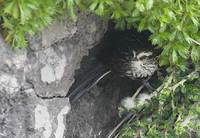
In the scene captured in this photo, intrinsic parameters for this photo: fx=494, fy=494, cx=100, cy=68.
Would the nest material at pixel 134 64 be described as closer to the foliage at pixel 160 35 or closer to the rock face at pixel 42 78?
the foliage at pixel 160 35

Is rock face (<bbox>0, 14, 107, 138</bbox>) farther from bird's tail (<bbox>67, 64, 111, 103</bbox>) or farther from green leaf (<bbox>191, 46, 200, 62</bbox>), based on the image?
green leaf (<bbox>191, 46, 200, 62</bbox>)

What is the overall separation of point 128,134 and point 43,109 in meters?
0.49

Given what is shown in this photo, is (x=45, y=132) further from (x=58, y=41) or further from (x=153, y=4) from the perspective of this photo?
(x=153, y=4)

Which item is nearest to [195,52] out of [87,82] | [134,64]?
[134,64]

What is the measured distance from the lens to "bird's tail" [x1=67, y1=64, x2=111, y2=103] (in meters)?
1.99

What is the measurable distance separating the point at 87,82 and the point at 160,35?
0.47 metres

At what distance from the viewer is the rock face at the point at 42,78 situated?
5.26ft

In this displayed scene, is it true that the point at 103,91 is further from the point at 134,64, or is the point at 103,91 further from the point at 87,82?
the point at 134,64

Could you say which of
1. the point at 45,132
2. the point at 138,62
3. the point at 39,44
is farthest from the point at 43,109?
the point at 138,62

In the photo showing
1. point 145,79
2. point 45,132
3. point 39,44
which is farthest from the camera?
point 145,79

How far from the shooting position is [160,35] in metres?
1.67

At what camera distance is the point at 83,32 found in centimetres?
182

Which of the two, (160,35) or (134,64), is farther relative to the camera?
(134,64)

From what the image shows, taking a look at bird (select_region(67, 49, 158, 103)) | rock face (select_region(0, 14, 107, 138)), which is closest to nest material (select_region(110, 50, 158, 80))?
bird (select_region(67, 49, 158, 103))
